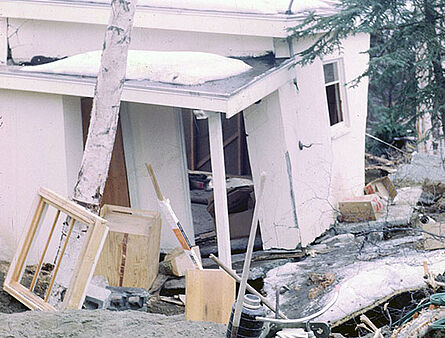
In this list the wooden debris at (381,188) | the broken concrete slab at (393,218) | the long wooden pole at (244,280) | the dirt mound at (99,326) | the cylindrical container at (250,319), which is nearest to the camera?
the long wooden pole at (244,280)

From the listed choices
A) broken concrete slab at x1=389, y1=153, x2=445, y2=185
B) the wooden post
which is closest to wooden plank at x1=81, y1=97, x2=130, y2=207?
the wooden post

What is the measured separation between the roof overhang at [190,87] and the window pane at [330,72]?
5.60ft

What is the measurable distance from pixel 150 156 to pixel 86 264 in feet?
10.8

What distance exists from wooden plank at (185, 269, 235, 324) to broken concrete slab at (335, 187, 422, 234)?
4.46 metres

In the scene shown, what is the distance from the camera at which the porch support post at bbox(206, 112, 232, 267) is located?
7484 mm

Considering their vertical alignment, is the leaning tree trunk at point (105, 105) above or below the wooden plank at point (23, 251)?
above

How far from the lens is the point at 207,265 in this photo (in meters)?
8.77

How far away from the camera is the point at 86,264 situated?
20.3 ft

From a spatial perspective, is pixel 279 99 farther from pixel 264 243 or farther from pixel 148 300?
pixel 148 300

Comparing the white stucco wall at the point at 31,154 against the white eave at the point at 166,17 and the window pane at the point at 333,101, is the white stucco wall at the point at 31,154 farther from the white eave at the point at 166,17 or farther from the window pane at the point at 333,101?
the window pane at the point at 333,101

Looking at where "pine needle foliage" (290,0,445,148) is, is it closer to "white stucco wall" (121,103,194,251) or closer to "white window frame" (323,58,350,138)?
"white stucco wall" (121,103,194,251)

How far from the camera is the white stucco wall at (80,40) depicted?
29.4 feet

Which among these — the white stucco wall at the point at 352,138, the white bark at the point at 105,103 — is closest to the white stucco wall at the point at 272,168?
the white stucco wall at the point at 352,138

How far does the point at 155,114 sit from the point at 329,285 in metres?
3.66
